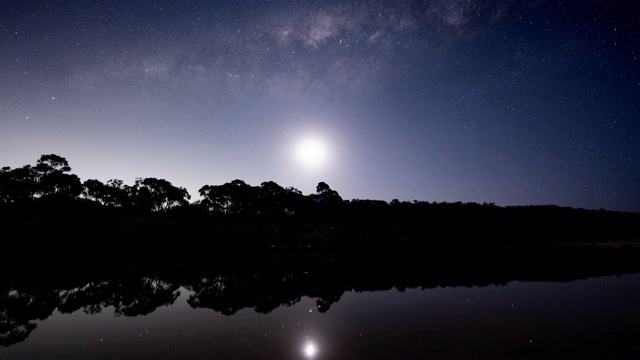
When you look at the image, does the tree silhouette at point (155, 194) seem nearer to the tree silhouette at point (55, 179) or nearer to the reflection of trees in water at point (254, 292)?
the tree silhouette at point (55, 179)

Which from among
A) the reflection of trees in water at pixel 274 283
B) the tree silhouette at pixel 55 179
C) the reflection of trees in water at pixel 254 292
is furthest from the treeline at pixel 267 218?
the reflection of trees in water at pixel 254 292

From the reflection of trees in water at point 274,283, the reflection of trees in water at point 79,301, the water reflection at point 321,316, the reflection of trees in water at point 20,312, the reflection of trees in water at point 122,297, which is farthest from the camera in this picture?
the reflection of trees in water at point 274,283

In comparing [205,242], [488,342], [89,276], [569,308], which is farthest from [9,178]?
[569,308]

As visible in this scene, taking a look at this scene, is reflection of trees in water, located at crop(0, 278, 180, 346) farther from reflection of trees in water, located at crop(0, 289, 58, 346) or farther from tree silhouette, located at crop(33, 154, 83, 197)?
tree silhouette, located at crop(33, 154, 83, 197)

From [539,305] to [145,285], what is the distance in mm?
26863

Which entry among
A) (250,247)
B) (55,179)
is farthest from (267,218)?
(55,179)

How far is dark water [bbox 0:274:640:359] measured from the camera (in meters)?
11.0

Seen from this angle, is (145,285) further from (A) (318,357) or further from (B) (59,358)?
(A) (318,357)

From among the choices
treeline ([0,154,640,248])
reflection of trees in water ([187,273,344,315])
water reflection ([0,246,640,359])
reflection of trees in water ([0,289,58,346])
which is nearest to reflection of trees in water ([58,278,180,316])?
water reflection ([0,246,640,359])

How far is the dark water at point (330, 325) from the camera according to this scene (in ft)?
36.1

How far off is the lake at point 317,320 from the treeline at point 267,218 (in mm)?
33552

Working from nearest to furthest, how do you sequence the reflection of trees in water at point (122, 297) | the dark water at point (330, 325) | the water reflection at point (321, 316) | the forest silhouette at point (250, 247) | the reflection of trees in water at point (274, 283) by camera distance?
the dark water at point (330, 325) < the water reflection at point (321, 316) < the reflection of trees in water at point (122, 297) < the reflection of trees in water at point (274, 283) < the forest silhouette at point (250, 247)

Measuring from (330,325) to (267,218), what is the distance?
6057cm

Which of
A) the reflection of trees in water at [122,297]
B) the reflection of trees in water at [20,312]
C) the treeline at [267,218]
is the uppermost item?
the treeline at [267,218]
